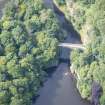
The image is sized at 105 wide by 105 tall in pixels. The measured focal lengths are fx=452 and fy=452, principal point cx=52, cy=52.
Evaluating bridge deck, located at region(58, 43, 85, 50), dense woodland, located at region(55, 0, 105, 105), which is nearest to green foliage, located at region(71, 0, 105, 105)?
dense woodland, located at region(55, 0, 105, 105)

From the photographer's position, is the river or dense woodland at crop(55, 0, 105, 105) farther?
the river

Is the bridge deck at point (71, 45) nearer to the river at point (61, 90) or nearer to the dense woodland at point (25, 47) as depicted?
the river at point (61, 90)

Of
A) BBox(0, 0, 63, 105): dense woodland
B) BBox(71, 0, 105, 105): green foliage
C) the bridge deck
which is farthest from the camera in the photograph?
the bridge deck

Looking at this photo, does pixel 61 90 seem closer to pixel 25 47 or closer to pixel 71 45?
pixel 25 47

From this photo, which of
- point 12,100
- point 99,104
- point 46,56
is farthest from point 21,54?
point 99,104

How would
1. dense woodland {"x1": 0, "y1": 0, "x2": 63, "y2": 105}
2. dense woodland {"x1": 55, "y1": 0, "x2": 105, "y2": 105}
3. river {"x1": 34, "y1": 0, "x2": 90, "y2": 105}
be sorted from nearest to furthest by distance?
dense woodland {"x1": 0, "y1": 0, "x2": 63, "y2": 105}, dense woodland {"x1": 55, "y1": 0, "x2": 105, "y2": 105}, river {"x1": 34, "y1": 0, "x2": 90, "y2": 105}

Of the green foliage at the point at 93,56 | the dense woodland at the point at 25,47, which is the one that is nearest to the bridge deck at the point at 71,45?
the dense woodland at the point at 25,47

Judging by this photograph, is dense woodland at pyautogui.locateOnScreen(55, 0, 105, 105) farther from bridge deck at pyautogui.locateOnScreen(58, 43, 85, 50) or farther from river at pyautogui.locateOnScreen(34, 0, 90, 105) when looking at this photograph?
river at pyautogui.locateOnScreen(34, 0, 90, 105)
